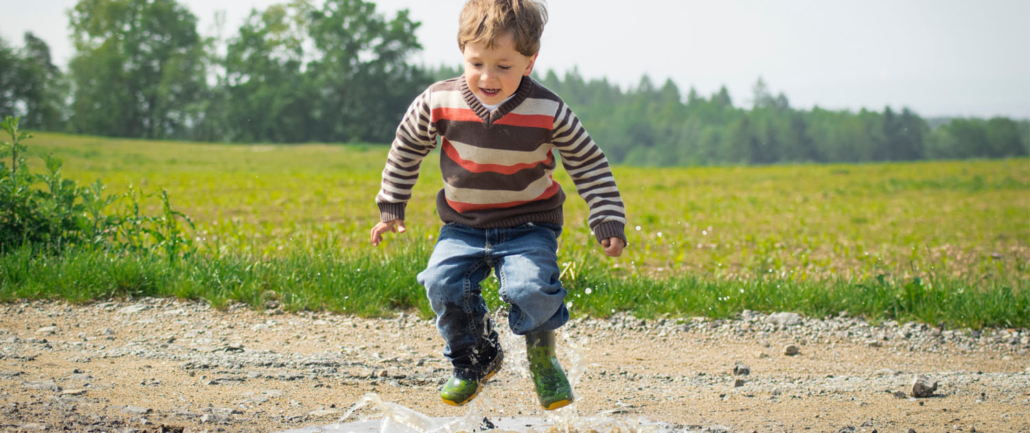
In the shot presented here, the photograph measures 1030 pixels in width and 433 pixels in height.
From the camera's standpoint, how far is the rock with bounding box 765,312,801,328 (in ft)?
16.0

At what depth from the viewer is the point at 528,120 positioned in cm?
286

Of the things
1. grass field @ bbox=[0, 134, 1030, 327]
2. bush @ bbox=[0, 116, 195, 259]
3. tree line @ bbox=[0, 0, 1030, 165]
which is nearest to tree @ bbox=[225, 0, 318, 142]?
tree line @ bbox=[0, 0, 1030, 165]

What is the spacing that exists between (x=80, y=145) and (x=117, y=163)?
489cm

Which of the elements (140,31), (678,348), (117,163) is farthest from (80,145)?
(678,348)

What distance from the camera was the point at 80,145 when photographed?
Answer: 2592 centimetres

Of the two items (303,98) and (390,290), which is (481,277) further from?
(303,98)

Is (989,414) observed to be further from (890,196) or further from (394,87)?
(394,87)

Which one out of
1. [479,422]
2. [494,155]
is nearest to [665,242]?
[479,422]

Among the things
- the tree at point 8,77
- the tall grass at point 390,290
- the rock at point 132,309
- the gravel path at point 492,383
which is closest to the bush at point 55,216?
the tall grass at point 390,290

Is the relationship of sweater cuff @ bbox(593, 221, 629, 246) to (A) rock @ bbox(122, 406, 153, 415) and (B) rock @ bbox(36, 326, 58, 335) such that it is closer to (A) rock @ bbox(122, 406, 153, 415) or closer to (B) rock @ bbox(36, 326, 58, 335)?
(A) rock @ bbox(122, 406, 153, 415)

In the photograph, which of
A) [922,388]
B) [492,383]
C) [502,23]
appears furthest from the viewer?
[492,383]

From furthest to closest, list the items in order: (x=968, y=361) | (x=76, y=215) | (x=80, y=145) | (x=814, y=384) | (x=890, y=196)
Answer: (x=80, y=145) → (x=890, y=196) → (x=76, y=215) → (x=968, y=361) → (x=814, y=384)

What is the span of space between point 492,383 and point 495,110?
1.53 meters

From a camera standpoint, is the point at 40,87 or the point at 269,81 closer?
the point at 40,87
